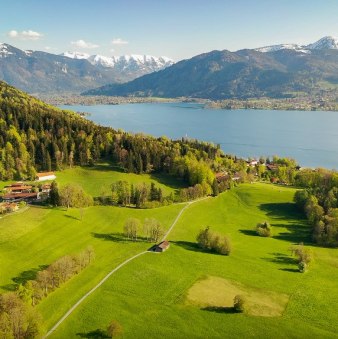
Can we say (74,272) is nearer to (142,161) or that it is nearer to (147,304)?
(147,304)

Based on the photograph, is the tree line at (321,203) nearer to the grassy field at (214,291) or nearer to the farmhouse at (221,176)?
the grassy field at (214,291)

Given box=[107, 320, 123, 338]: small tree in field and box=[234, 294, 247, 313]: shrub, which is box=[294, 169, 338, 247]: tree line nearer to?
box=[234, 294, 247, 313]: shrub

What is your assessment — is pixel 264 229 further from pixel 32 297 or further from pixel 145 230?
pixel 32 297

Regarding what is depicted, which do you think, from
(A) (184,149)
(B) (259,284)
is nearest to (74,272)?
(B) (259,284)

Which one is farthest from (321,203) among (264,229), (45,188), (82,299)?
(82,299)

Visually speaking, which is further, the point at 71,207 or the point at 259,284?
the point at 71,207

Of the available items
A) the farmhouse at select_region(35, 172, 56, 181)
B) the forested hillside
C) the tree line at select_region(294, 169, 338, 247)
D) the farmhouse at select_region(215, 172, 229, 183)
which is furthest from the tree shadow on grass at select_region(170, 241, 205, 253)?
the farmhouse at select_region(35, 172, 56, 181)
